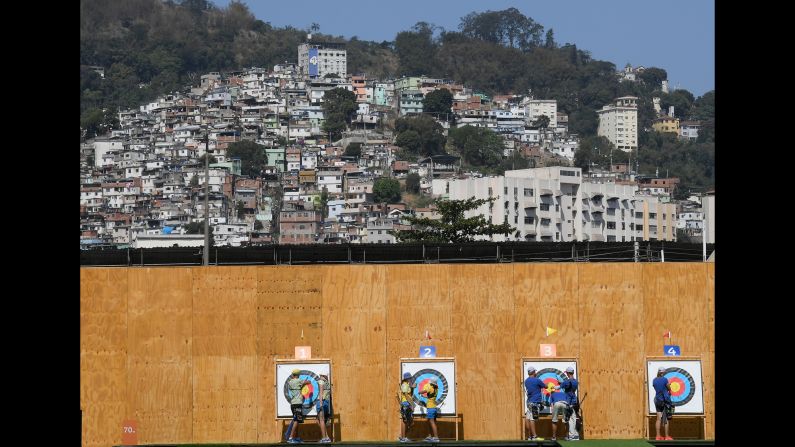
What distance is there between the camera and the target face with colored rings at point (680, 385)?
544 inches

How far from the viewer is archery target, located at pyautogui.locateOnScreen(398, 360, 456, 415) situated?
1380 cm

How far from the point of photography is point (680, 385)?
13.9 m

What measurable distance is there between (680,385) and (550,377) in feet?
4.47

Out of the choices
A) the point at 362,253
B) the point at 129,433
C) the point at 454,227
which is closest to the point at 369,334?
the point at 129,433

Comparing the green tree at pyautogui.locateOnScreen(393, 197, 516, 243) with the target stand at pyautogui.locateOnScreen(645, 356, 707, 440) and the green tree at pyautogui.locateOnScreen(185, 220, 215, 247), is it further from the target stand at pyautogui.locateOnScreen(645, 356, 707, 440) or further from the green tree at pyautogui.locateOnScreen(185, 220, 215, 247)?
the green tree at pyautogui.locateOnScreen(185, 220, 215, 247)

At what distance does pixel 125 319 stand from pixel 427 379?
3.32 m

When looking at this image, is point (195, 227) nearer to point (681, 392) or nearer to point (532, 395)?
point (681, 392)

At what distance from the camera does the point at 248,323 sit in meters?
14.3

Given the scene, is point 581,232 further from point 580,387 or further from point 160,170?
point 580,387

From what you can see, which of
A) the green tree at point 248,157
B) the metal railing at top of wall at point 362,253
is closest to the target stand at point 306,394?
the metal railing at top of wall at point 362,253

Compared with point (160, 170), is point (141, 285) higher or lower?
lower

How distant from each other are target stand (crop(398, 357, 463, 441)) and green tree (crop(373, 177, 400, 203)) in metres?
154

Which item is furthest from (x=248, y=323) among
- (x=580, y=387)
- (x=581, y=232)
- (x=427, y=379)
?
(x=581, y=232)
